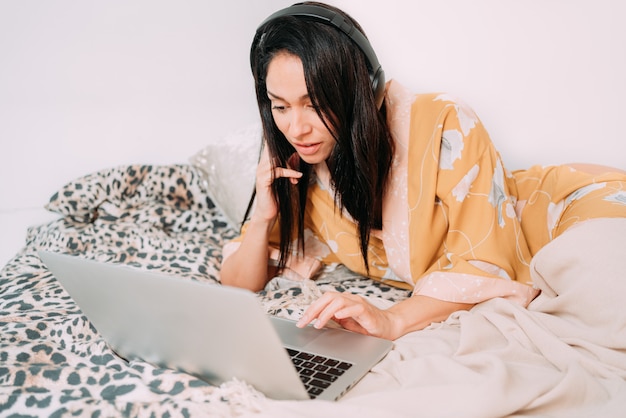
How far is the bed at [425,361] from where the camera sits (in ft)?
2.56

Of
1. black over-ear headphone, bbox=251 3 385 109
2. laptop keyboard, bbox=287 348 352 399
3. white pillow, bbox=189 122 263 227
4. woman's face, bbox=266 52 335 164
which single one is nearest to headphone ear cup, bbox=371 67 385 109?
black over-ear headphone, bbox=251 3 385 109

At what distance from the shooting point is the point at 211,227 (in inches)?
75.4

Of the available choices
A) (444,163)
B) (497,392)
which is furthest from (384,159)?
(497,392)

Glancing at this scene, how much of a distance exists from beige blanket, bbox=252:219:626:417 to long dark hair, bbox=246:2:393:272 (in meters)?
0.32

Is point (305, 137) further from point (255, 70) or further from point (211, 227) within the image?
point (211, 227)

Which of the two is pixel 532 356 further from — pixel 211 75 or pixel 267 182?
pixel 211 75

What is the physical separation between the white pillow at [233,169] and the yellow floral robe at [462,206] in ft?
1.66

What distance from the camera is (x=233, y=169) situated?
1875mm

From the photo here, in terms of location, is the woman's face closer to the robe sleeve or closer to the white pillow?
the robe sleeve

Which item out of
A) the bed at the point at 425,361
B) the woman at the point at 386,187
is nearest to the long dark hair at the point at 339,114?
the woman at the point at 386,187

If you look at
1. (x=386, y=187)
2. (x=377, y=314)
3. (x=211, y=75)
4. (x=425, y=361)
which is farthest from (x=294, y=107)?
(x=211, y=75)

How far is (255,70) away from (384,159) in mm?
322

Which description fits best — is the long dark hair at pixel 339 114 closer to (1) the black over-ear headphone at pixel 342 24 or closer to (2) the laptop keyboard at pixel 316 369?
(1) the black over-ear headphone at pixel 342 24

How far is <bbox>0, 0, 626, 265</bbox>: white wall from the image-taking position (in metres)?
1.73
